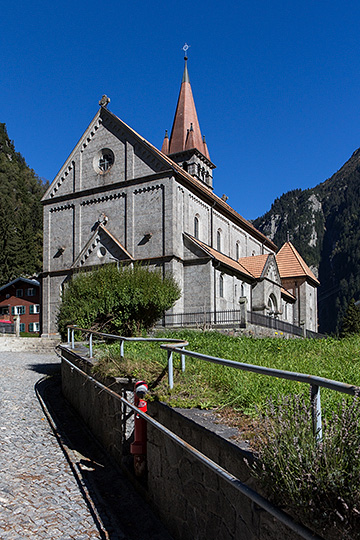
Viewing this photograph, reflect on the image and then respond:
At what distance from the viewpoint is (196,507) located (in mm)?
5238

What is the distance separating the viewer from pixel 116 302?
18109 millimetres

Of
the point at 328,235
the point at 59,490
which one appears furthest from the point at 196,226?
the point at 328,235

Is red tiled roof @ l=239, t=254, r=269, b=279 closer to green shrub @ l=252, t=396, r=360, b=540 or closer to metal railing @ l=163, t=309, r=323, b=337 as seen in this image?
metal railing @ l=163, t=309, r=323, b=337

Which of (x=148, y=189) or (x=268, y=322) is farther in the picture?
(x=148, y=189)

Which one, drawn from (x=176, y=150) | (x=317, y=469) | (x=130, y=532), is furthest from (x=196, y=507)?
(x=176, y=150)

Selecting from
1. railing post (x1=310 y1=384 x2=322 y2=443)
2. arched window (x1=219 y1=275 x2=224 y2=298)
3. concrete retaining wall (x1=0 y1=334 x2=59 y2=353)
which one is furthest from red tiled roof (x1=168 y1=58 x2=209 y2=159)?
railing post (x1=310 y1=384 x2=322 y2=443)

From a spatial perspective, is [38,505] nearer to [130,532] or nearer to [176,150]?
[130,532]

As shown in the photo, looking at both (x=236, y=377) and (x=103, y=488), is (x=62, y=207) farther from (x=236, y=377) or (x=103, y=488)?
(x=236, y=377)

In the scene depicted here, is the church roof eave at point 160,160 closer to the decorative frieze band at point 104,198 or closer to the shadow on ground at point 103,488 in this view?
the decorative frieze band at point 104,198

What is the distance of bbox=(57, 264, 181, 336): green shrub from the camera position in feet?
59.5

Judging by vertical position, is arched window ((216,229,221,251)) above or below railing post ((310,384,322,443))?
above

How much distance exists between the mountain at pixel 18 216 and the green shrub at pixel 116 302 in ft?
174

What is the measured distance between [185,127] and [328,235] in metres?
141

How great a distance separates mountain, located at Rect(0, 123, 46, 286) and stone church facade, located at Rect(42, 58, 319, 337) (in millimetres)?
34551
